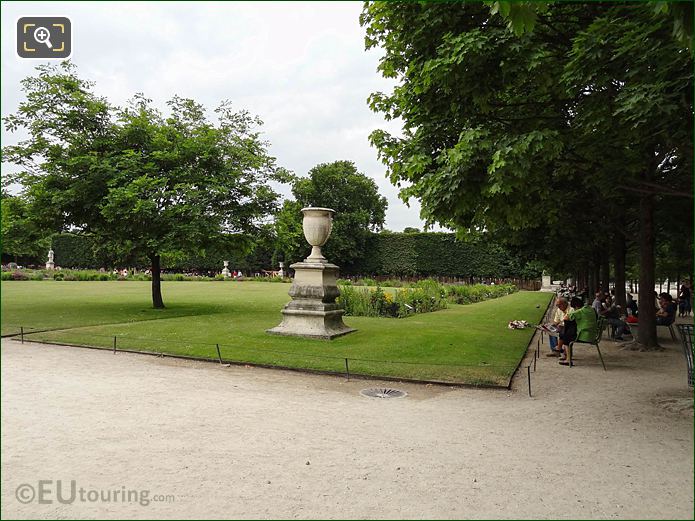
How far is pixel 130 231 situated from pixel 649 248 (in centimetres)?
1478

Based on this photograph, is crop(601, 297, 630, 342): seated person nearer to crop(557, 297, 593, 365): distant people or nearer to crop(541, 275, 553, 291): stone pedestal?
crop(557, 297, 593, 365): distant people

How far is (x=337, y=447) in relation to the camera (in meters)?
5.12

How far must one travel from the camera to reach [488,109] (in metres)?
7.80

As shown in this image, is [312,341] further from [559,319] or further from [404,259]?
[404,259]

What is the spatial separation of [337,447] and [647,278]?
9.60 meters

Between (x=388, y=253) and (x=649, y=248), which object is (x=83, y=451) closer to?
(x=649, y=248)

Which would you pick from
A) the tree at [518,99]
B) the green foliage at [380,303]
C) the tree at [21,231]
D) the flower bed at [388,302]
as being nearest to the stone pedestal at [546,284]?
the flower bed at [388,302]

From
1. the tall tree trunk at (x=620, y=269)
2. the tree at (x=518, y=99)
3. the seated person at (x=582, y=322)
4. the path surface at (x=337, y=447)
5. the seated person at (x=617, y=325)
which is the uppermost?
the tree at (x=518, y=99)

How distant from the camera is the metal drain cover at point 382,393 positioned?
744 centimetres

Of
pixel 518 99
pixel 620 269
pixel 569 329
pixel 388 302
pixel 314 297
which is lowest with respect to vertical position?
pixel 388 302

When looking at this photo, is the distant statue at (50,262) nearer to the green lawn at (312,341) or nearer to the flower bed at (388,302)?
the green lawn at (312,341)

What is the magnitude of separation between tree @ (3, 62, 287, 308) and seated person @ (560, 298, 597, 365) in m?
11.1

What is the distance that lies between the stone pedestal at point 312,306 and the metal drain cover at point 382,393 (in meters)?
4.85

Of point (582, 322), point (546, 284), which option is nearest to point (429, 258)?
point (546, 284)
